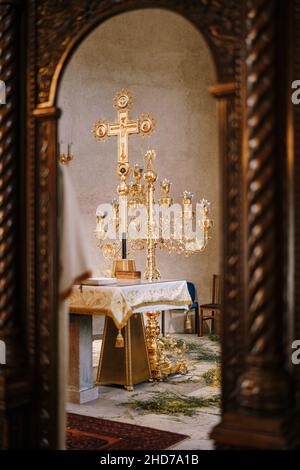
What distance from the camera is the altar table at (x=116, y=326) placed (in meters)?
→ 5.94

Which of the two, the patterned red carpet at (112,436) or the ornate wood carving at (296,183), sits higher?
the ornate wood carving at (296,183)

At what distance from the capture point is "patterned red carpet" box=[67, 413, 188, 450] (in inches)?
184

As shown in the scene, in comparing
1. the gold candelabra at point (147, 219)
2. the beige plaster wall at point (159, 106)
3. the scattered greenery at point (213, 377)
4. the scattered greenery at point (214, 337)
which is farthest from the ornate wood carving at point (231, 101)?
the beige plaster wall at point (159, 106)

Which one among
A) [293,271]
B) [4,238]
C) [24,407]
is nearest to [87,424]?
[24,407]

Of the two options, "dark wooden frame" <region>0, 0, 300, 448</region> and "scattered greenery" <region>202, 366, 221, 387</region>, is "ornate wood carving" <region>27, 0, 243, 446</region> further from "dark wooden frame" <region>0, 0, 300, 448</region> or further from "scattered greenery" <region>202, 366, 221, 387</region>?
"scattered greenery" <region>202, 366, 221, 387</region>

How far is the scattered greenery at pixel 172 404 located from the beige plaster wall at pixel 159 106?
5.27 metres

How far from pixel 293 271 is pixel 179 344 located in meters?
6.72

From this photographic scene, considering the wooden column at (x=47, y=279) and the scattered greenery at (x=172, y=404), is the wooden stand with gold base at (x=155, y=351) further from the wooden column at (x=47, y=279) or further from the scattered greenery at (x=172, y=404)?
the wooden column at (x=47, y=279)

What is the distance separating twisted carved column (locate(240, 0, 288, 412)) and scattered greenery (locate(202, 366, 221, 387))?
376cm

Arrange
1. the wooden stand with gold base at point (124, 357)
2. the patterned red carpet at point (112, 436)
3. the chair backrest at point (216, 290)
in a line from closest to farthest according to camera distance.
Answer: the patterned red carpet at point (112, 436) < the wooden stand with gold base at point (124, 357) < the chair backrest at point (216, 290)

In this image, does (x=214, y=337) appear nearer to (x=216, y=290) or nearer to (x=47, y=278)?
(x=216, y=290)

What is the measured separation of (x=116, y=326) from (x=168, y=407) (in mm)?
1014

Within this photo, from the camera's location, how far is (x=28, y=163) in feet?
13.1

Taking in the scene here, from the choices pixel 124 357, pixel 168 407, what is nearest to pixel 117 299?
pixel 124 357
